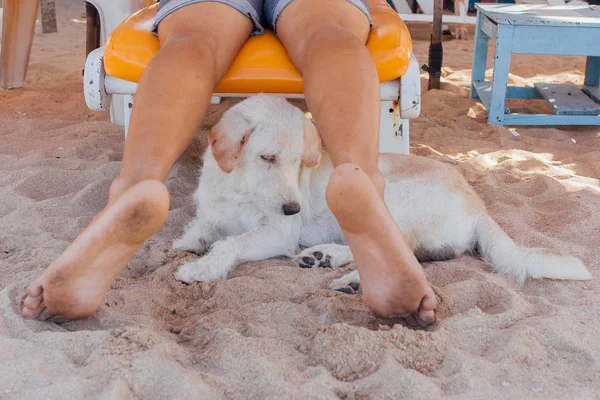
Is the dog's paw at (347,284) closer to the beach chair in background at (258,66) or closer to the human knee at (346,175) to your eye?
the human knee at (346,175)

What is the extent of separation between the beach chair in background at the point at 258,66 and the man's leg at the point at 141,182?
1.80 ft

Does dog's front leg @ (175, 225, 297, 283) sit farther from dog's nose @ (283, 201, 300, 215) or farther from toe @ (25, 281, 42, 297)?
toe @ (25, 281, 42, 297)

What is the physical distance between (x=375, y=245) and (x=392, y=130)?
1642 mm

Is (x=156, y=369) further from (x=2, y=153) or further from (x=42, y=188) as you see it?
(x=2, y=153)

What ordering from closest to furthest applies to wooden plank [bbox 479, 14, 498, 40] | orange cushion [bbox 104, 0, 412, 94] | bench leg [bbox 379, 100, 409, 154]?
orange cushion [bbox 104, 0, 412, 94] → bench leg [bbox 379, 100, 409, 154] → wooden plank [bbox 479, 14, 498, 40]

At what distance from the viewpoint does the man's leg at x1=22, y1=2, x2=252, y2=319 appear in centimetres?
167

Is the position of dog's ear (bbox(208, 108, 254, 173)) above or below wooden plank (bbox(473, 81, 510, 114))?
above

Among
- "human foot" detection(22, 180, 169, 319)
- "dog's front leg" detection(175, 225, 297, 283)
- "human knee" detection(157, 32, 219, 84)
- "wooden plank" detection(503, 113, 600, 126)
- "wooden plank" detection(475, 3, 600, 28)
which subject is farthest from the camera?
"wooden plank" detection(503, 113, 600, 126)

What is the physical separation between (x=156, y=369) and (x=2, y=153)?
8.41 ft

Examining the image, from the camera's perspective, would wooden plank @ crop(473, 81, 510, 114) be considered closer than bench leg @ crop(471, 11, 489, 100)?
Yes

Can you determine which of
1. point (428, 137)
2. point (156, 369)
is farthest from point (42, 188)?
point (428, 137)

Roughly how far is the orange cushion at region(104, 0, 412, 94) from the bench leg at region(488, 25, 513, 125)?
1.65 m

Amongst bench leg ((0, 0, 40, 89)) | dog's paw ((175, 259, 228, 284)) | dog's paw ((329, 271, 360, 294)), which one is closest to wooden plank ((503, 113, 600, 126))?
dog's paw ((329, 271, 360, 294))

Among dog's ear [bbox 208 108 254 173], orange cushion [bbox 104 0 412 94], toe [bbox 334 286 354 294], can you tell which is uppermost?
orange cushion [bbox 104 0 412 94]
